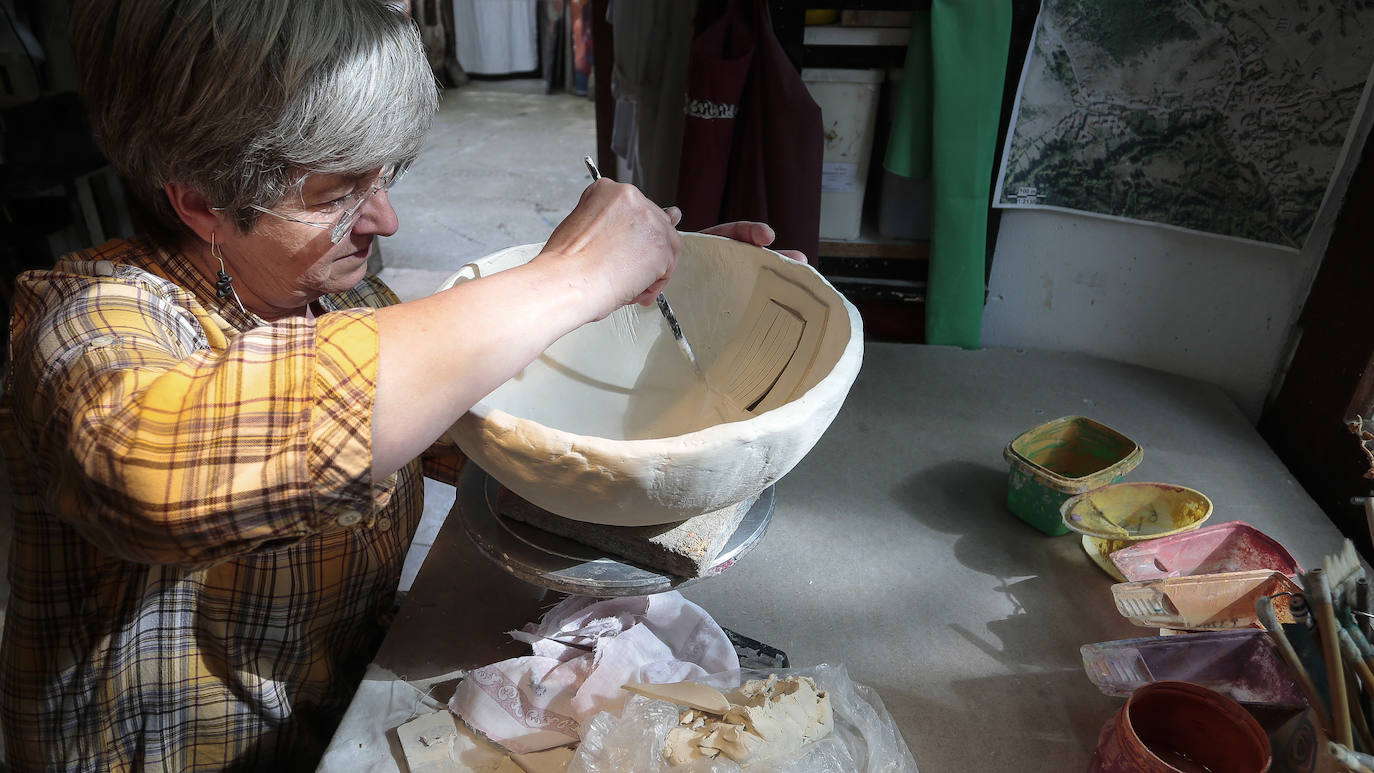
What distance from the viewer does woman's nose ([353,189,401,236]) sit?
98 cm

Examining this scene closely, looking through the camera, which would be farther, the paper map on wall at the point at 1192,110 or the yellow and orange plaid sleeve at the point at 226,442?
the paper map on wall at the point at 1192,110

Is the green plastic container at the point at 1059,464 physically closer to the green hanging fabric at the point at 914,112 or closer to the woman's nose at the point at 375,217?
the green hanging fabric at the point at 914,112

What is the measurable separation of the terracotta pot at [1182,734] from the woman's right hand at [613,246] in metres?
0.77

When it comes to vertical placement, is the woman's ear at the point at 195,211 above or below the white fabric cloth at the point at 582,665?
above

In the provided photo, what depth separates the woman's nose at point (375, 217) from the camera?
3.22 feet

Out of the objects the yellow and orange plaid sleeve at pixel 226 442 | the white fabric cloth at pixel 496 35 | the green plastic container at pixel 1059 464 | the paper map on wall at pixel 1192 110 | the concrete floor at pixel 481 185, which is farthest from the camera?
the white fabric cloth at pixel 496 35

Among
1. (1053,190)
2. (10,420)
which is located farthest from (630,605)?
(1053,190)

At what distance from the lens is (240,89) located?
0.79 metres

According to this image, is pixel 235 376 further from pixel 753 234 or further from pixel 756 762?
pixel 753 234

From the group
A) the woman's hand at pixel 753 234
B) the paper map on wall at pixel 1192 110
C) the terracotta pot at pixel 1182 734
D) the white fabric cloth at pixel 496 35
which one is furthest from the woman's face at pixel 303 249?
the white fabric cloth at pixel 496 35

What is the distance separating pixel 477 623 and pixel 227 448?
0.65 meters

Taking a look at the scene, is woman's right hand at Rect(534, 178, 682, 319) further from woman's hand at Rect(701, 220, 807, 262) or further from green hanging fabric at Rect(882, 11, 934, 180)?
green hanging fabric at Rect(882, 11, 934, 180)

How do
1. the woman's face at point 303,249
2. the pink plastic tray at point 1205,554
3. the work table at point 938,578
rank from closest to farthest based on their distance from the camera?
1. the woman's face at point 303,249
2. the work table at point 938,578
3. the pink plastic tray at point 1205,554

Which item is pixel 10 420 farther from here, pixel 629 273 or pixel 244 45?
pixel 629 273
